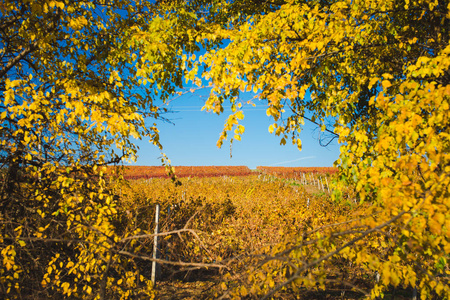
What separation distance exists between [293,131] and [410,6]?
3186 millimetres

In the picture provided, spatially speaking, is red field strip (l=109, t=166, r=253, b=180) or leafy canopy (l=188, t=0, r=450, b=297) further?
red field strip (l=109, t=166, r=253, b=180)

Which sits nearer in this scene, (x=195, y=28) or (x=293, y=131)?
(x=293, y=131)

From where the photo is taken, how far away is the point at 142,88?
4.25 m

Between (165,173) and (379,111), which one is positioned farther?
(165,173)

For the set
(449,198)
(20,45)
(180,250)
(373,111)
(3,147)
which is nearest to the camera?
(449,198)

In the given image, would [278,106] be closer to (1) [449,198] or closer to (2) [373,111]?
(1) [449,198]

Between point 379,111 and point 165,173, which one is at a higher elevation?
point 379,111

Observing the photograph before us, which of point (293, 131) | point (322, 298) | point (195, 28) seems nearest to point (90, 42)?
point (195, 28)

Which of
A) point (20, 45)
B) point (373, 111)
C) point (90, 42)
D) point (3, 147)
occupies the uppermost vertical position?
point (90, 42)

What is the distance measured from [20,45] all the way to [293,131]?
4.59 metres

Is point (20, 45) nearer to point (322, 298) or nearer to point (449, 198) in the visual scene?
point (449, 198)

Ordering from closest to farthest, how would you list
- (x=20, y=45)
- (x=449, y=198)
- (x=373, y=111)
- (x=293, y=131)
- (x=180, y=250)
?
(x=449, y=198) < (x=293, y=131) < (x=20, y=45) < (x=373, y=111) < (x=180, y=250)

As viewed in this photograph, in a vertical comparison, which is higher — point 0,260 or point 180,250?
point 0,260

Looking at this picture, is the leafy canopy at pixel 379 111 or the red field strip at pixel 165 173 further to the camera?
the red field strip at pixel 165 173
